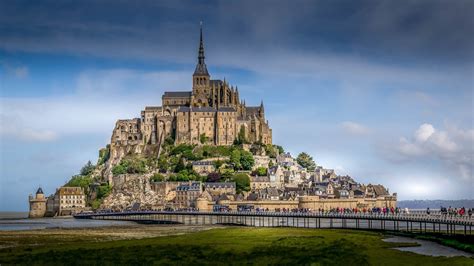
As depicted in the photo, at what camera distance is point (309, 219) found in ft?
436

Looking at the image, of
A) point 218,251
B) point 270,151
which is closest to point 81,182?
point 270,151

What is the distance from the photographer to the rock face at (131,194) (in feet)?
531

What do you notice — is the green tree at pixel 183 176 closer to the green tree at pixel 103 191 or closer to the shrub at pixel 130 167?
the shrub at pixel 130 167

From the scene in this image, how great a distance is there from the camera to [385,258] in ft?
181

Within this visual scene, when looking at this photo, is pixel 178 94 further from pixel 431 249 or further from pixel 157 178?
pixel 431 249

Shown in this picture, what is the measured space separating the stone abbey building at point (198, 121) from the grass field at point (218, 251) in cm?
10244

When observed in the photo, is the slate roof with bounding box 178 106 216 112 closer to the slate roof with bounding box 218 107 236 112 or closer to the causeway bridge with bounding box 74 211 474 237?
the slate roof with bounding box 218 107 236 112

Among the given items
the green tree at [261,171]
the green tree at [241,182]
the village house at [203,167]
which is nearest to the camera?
the green tree at [241,182]

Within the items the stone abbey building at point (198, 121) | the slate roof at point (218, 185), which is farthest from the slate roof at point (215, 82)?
the slate roof at point (218, 185)

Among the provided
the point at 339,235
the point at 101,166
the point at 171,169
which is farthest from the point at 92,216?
the point at 339,235

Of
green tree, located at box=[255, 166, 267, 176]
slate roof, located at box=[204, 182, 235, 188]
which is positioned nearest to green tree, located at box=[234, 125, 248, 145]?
green tree, located at box=[255, 166, 267, 176]

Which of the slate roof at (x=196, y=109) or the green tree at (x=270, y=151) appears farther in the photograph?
the green tree at (x=270, y=151)

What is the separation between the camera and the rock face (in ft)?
531

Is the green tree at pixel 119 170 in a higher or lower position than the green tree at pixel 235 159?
lower
